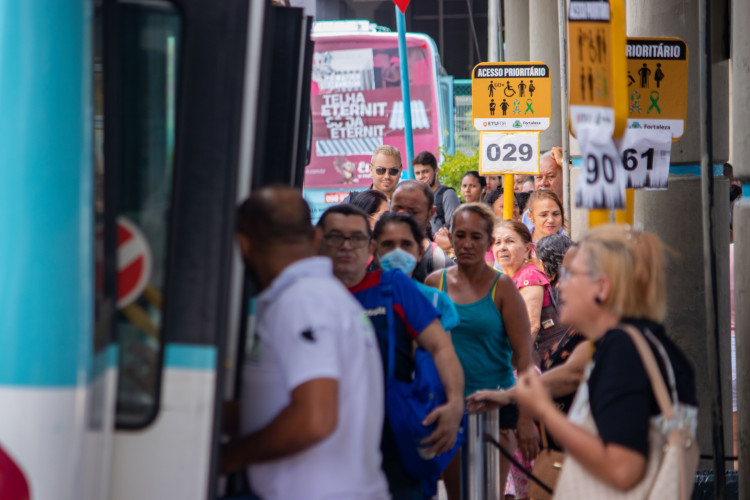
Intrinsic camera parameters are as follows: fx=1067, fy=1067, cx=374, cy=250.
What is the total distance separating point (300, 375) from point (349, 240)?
1649 mm

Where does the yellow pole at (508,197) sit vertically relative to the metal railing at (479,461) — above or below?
above

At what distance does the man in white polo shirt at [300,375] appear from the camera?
8.95 ft

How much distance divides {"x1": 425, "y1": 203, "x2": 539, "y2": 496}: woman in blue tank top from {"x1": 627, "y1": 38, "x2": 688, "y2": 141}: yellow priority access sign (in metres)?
1.11

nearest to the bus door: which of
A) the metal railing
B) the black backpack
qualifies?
the metal railing

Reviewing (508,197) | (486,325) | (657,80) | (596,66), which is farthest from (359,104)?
(596,66)

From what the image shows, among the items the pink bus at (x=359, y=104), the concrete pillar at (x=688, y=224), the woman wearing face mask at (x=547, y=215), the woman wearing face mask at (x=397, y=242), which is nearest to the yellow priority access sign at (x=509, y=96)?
the woman wearing face mask at (x=547, y=215)

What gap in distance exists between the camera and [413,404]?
409cm

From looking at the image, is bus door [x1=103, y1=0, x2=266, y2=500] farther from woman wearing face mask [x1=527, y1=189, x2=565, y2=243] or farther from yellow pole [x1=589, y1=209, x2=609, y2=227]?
woman wearing face mask [x1=527, y1=189, x2=565, y2=243]

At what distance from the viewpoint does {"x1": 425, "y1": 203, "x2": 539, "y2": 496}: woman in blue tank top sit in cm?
548

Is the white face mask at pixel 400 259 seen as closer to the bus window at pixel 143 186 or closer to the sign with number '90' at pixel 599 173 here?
the sign with number '90' at pixel 599 173

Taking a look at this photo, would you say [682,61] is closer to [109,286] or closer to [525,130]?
[109,286]

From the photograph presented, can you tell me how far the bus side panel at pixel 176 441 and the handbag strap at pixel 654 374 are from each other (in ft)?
3.80

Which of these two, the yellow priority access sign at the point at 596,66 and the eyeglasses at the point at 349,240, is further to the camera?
the eyeglasses at the point at 349,240

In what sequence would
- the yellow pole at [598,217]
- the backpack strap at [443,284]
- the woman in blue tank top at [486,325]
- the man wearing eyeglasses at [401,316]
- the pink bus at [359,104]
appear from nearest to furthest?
the yellow pole at [598,217] → the man wearing eyeglasses at [401,316] → the woman in blue tank top at [486,325] → the backpack strap at [443,284] → the pink bus at [359,104]
